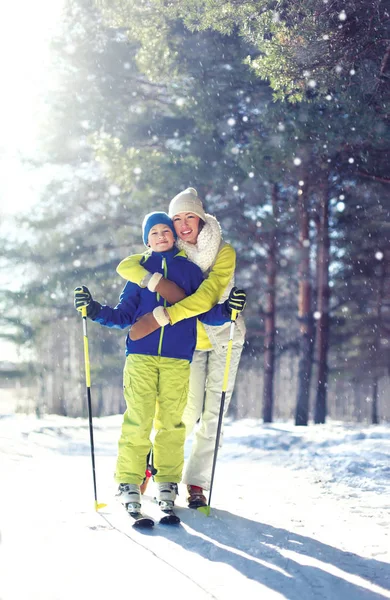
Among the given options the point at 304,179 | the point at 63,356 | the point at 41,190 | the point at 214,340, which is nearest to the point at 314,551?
the point at 214,340

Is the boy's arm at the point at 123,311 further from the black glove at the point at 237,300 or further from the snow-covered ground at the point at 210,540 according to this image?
the snow-covered ground at the point at 210,540

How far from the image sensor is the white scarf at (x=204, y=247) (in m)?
4.66

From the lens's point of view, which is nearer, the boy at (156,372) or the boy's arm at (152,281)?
the boy at (156,372)

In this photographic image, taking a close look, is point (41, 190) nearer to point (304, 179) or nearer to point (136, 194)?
point (136, 194)

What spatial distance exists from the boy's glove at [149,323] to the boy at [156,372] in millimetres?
38

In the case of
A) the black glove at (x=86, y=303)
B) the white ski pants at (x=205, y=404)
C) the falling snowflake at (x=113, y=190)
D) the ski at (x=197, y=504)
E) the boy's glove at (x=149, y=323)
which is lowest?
the ski at (x=197, y=504)

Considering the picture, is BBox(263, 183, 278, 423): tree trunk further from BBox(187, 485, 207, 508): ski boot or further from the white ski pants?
BBox(187, 485, 207, 508): ski boot

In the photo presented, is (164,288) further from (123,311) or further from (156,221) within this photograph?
(156,221)

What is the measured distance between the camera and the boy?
14.0ft

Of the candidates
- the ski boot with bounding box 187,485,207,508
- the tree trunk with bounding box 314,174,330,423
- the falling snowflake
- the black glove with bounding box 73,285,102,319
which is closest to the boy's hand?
the black glove with bounding box 73,285,102,319

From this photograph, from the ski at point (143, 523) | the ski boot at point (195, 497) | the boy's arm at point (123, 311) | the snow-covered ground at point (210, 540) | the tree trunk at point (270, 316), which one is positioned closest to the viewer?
the snow-covered ground at point (210, 540)

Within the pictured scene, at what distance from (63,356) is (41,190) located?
14.0m

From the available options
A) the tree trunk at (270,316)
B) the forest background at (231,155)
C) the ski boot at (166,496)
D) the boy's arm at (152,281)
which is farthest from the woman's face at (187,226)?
the tree trunk at (270,316)

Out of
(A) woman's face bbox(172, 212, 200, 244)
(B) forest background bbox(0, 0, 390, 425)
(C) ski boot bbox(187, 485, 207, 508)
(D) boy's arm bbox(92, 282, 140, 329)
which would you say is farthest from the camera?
(B) forest background bbox(0, 0, 390, 425)
